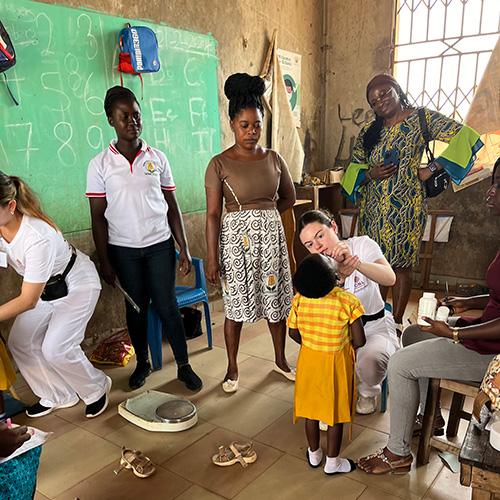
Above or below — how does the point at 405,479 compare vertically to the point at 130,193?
below

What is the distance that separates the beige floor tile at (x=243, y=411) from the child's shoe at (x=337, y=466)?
16.7 inches

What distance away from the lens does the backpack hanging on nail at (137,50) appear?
2.74m

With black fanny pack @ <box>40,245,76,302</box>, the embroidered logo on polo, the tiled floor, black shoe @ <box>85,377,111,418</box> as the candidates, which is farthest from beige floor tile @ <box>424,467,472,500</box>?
the embroidered logo on polo

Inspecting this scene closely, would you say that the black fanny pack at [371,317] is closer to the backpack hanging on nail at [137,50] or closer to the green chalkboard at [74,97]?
the green chalkboard at [74,97]

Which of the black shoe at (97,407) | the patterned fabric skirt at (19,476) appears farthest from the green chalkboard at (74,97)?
the patterned fabric skirt at (19,476)

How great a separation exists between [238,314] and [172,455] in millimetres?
750

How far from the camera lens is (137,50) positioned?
2.76 m

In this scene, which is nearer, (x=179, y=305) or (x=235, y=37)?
(x=179, y=305)

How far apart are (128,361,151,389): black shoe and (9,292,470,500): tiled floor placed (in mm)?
46

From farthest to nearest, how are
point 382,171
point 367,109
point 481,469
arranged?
point 367,109, point 382,171, point 481,469

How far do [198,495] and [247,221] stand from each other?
1.23 metres

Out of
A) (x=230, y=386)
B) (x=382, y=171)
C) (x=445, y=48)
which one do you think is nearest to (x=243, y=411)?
(x=230, y=386)

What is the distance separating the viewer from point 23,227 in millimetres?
1925

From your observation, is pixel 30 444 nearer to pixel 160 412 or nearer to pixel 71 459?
pixel 71 459
